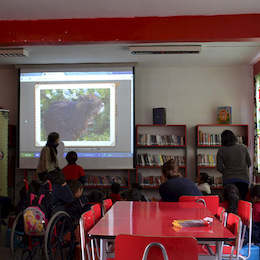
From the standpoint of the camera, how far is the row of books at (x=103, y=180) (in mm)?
7660

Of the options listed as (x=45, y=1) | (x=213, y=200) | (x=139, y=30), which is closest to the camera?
Answer: (x=213, y=200)

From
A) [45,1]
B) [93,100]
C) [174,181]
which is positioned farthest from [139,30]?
[93,100]

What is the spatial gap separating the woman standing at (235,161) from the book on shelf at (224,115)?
8.48ft

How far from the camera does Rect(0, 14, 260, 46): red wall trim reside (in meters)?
4.78

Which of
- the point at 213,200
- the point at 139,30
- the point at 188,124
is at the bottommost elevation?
the point at 213,200

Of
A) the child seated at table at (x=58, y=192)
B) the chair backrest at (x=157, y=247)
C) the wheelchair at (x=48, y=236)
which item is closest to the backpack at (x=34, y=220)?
the wheelchair at (x=48, y=236)

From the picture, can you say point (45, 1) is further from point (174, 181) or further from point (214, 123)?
point (214, 123)

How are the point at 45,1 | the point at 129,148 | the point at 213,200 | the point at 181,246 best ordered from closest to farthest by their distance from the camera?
1. the point at 181,246
2. the point at 213,200
3. the point at 45,1
4. the point at 129,148

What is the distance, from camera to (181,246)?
1930mm

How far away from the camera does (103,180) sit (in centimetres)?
769

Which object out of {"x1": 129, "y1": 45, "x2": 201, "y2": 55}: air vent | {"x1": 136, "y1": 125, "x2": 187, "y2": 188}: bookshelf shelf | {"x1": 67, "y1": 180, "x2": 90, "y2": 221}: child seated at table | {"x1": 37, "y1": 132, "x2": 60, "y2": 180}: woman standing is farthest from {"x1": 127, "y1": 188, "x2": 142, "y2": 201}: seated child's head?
{"x1": 136, "y1": 125, "x2": 187, "y2": 188}: bookshelf shelf

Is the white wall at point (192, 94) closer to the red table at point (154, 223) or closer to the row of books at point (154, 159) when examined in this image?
the row of books at point (154, 159)

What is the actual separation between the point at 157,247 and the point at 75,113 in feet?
19.8

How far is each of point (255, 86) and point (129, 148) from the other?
2.77 m
